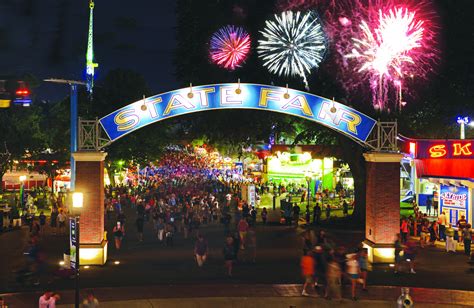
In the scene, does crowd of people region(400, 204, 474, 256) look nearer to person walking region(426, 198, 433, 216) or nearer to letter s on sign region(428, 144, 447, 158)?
letter s on sign region(428, 144, 447, 158)

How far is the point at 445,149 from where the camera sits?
2734 cm

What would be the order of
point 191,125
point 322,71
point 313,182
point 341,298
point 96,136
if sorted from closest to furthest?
point 341,298 → point 96,136 → point 322,71 → point 191,125 → point 313,182

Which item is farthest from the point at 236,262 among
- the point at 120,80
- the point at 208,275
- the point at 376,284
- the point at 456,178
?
the point at 120,80

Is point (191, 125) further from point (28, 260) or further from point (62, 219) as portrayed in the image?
point (28, 260)

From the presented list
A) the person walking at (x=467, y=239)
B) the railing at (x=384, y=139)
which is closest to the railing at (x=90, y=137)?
the railing at (x=384, y=139)

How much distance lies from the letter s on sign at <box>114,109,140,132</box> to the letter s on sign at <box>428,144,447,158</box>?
45.8 ft

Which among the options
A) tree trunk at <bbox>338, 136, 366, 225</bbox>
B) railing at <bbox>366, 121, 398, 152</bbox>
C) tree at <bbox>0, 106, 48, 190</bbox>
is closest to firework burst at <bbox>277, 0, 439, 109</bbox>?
tree trunk at <bbox>338, 136, 366, 225</bbox>

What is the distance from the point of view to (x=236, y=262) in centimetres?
2212

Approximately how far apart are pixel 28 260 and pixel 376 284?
10.7 metres

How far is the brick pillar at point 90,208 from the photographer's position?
20922 mm

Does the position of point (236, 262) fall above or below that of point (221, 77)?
below

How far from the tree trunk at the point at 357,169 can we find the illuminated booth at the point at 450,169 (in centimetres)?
450

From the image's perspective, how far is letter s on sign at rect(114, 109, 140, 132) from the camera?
21.4 m

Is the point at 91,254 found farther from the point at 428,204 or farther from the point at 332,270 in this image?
the point at 428,204
